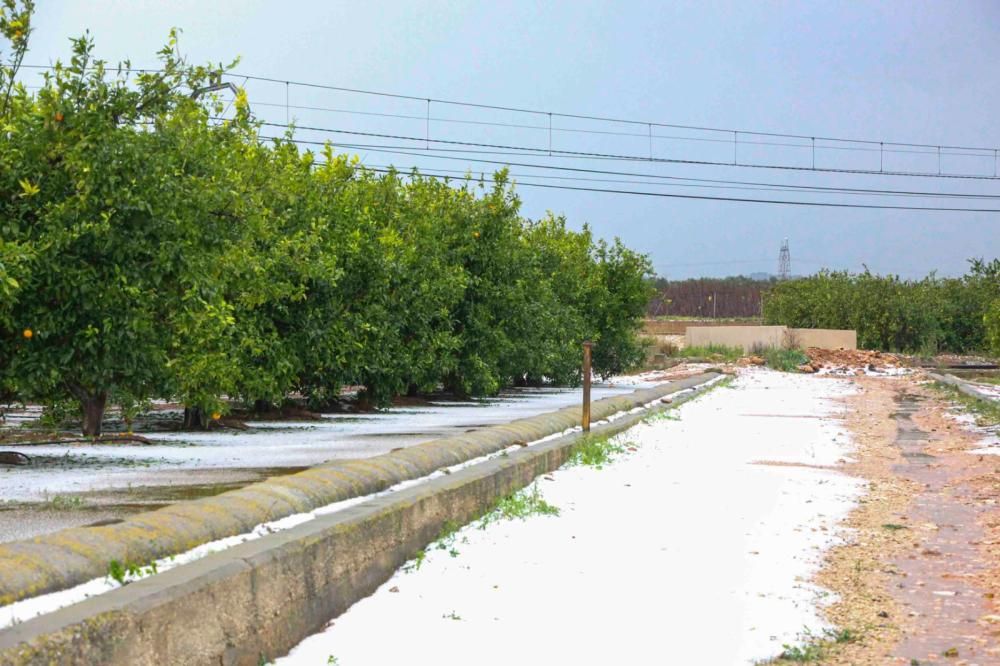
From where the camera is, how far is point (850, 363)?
162 feet

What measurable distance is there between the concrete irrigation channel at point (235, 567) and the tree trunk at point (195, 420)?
6.88 metres

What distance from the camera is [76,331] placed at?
1031 cm

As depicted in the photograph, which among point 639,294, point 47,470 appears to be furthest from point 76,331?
point 639,294

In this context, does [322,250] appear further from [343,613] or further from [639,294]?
[639,294]

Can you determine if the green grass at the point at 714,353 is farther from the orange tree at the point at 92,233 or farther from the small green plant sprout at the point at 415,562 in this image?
the small green plant sprout at the point at 415,562

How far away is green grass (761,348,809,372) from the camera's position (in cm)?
4688

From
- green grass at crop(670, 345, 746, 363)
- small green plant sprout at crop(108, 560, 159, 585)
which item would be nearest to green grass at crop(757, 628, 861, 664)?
small green plant sprout at crop(108, 560, 159, 585)

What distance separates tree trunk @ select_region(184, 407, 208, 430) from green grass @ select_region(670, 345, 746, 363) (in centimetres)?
3731

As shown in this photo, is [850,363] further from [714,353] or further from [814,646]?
[814,646]

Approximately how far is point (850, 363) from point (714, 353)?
19.3 ft

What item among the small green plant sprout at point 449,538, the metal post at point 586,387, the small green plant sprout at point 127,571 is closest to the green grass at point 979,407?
the metal post at point 586,387

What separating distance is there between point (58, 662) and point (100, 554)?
0.99 m

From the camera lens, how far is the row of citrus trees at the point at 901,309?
206 feet

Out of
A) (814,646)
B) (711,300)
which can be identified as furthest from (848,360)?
(711,300)
